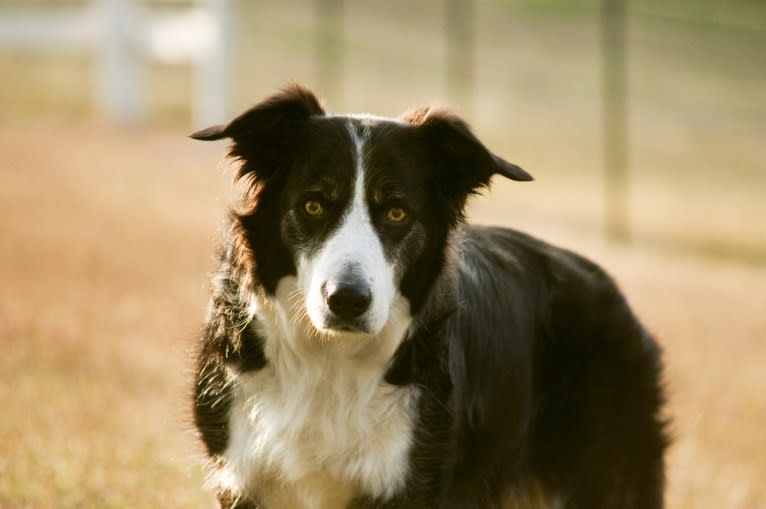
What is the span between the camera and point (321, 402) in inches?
180

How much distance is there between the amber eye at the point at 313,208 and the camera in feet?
14.6

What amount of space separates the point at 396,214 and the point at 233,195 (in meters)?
1.00

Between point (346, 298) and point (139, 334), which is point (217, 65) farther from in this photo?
point (346, 298)

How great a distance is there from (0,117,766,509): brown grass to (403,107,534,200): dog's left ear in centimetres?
127

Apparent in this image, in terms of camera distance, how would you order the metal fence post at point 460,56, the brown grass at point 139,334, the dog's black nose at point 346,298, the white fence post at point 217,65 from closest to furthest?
the dog's black nose at point 346,298
the brown grass at point 139,334
the white fence post at point 217,65
the metal fence post at point 460,56

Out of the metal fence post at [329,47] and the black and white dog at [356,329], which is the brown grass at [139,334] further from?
the metal fence post at [329,47]

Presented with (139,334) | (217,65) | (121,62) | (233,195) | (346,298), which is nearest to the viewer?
(346,298)

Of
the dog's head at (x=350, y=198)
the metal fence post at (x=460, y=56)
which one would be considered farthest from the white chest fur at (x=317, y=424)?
the metal fence post at (x=460, y=56)

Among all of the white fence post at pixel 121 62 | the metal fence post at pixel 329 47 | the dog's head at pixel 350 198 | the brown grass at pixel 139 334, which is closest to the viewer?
the dog's head at pixel 350 198

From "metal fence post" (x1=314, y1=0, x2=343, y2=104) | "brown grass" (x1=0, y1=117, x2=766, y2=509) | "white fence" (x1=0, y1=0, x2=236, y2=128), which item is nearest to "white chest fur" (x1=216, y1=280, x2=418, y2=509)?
"brown grass" (x1=0, y1=117, x2=766, y2=509)

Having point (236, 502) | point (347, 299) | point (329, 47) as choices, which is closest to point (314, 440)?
point (236, 502)

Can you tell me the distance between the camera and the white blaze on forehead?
13.8ft

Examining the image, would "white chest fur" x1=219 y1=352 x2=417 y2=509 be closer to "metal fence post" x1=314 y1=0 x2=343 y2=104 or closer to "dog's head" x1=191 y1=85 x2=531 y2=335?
"dog's head" x1=191 y1=85 x2=531 y2=335

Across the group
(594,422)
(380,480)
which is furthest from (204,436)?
(594,422)
